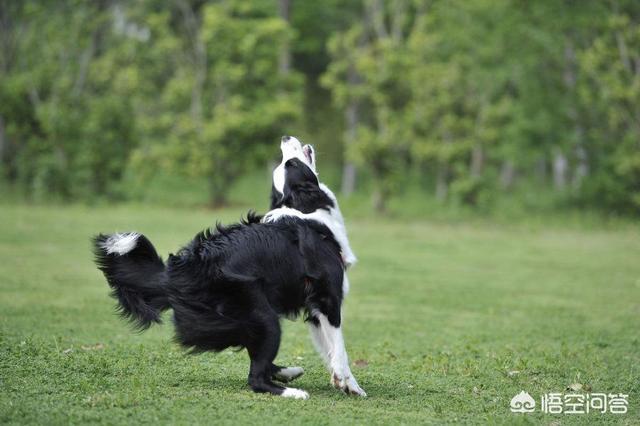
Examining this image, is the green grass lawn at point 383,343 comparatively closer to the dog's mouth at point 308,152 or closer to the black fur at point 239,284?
the black fur at point 239,284

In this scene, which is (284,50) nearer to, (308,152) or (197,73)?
(197,73)

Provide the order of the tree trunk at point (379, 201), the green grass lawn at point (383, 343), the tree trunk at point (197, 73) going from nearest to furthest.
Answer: the green grass lawn at point (383, 343), the tree trunk at point (379, 201), the tree trunk at point (197, 73)

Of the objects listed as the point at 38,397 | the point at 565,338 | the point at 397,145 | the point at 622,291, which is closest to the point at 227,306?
the point at 38,397

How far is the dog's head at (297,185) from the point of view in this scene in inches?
268

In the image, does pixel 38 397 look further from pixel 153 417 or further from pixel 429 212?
pixel 429 212

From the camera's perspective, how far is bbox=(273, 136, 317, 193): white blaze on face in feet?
22.8

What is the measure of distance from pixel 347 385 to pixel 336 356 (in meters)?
0.24

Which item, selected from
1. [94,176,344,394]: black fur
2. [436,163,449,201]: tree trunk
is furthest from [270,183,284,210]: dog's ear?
[436,163,449,201]: tree trunk

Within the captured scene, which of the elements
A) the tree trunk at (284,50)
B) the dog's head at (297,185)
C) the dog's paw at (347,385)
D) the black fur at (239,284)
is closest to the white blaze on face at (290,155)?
the dog's head at (297,185)

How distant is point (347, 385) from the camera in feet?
20.9

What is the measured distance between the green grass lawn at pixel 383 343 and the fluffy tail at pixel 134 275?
238 millimetres

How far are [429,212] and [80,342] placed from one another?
20.7 metres

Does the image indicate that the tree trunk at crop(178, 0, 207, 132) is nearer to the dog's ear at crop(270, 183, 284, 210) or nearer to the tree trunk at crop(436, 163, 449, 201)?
the tree trunk at crop(436, 163, 449, 201)

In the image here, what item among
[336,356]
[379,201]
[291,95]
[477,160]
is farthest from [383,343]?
[477,160]
